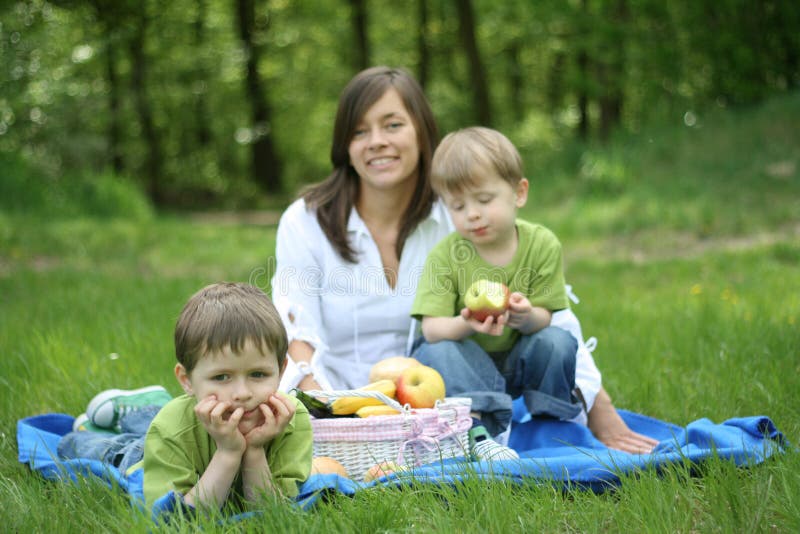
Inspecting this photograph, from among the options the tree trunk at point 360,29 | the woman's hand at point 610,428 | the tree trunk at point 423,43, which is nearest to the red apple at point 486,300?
the woman's hand at point 610,428

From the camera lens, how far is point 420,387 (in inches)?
121

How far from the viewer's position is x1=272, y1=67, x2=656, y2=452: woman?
372cm

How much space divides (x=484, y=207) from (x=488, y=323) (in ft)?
1.60

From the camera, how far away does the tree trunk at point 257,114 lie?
773 inches

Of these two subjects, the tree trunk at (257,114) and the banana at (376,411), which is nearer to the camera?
the banana at (376,411)

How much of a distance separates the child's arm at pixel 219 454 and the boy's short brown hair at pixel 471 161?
1441 millimetres

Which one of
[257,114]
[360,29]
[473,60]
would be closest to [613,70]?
[473,60]

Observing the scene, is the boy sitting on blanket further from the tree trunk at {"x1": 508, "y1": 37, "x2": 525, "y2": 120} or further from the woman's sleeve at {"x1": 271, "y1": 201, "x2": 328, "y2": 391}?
the tree trunk at {"x1": 508, "y1": 37, "x2": 525, "y2": 120}

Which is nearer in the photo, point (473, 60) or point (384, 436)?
point (384, 436)

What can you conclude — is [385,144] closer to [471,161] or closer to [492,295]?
[471,161]

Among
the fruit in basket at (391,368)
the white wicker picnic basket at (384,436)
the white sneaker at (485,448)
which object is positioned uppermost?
the fruit in basket at (391,368)

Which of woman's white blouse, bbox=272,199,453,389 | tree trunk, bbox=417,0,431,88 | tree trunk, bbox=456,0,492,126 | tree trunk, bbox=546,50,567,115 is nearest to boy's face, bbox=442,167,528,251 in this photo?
woman's white blouse, bbox=272,199,453,389

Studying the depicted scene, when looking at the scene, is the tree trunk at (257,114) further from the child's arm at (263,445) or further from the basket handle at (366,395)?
the child's arm at (263,445)

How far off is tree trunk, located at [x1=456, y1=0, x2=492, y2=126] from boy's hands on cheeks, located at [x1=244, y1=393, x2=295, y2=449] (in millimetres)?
12824
